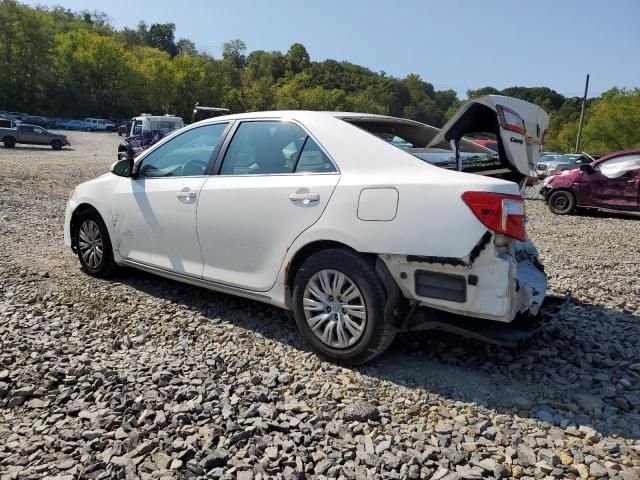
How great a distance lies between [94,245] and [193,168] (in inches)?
61.2

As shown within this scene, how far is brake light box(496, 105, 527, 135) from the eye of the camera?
139 inches

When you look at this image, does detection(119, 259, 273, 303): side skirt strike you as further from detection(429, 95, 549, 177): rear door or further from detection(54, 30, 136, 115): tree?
detection(54, 30, 136, 115): tree

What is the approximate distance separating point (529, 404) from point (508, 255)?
89 centimetres

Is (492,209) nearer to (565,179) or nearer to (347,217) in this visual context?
(347,217)

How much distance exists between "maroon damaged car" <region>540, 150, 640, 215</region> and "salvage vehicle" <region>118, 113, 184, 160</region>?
1590cm

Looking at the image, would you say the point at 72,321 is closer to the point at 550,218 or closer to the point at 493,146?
the point at 493,146

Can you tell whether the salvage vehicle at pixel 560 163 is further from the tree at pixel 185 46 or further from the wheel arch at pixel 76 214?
the tree at pixel 185 46

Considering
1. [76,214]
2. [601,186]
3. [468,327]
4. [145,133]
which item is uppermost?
[145,133]

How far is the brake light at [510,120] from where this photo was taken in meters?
3.52

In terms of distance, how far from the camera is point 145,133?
2323 centimetres

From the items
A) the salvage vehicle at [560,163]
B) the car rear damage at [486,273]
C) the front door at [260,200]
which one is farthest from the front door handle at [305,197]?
the salvage vehicle at [560,163]

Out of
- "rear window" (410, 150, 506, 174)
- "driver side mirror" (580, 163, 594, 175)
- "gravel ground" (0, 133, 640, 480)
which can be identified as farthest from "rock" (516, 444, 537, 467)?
"driver side mirror" (580, 163, 594, 175)

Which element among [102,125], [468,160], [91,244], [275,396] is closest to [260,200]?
[275,396]

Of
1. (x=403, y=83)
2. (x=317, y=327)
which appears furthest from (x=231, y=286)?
(x=403, y=83)
